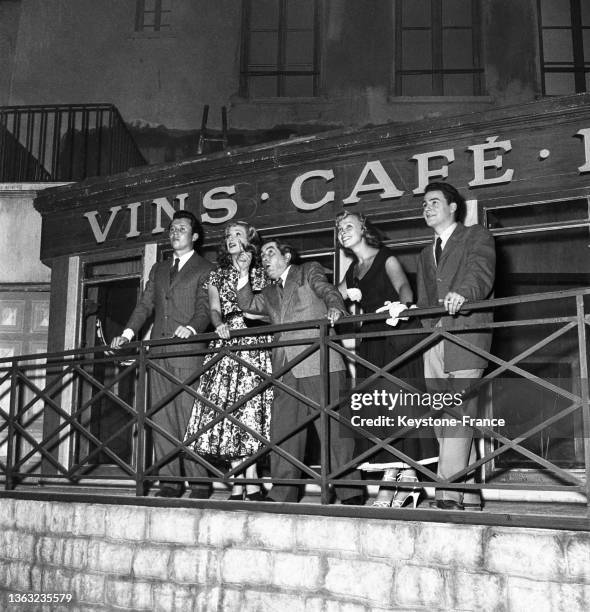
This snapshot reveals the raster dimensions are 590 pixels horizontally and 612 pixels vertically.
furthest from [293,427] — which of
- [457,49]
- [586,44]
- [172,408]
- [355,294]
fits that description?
[586,44]

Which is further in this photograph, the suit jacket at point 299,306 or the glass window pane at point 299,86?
the glass window pane at point 299,86

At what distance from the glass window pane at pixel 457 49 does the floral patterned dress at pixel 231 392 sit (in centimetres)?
472

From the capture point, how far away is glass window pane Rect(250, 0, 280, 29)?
389 inches

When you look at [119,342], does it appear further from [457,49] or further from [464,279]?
[457,49]

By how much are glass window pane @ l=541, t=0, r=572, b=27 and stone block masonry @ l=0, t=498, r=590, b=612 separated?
686 centimetres

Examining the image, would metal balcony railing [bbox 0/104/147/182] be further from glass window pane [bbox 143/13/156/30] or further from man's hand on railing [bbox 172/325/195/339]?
man's hand on railing [bbox 172/325/195/339]

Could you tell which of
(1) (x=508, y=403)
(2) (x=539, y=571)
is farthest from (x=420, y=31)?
(2) (x=539, y=571)

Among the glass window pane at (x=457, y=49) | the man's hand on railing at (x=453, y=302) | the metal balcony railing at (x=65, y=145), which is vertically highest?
the glass window pane at (x=457, y=49)

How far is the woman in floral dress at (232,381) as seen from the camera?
539 centimetres

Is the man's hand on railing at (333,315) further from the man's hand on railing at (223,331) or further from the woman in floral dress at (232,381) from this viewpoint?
the man's hand on railing at (223,331)

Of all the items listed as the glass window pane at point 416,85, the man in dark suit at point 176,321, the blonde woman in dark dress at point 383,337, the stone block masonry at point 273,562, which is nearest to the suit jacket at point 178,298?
the man in dark suit at point 176,321

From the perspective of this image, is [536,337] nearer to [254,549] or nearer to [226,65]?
[254,549]

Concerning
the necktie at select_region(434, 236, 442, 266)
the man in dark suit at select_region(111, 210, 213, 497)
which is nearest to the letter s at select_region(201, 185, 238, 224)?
the man in dark suit at select_region(111, 210, 213, 497)

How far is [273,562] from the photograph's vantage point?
185 inches
